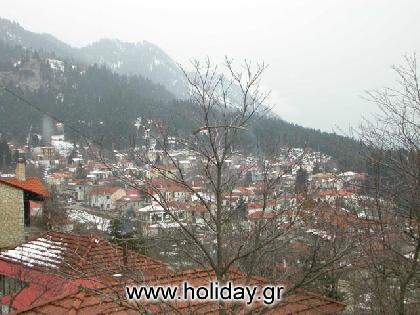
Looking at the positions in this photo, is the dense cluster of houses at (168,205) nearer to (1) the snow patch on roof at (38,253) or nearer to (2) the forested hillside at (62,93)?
(1) the snow patch on roof at (38,253)

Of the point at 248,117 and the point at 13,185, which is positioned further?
the point at 13,185

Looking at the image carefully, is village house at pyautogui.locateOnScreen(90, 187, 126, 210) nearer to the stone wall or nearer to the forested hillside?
the stone wall

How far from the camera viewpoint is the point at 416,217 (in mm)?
6215

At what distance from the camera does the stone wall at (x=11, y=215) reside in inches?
683

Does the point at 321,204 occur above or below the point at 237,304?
above

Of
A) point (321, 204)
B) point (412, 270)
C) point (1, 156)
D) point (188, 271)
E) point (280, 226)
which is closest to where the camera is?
point (280, 226)

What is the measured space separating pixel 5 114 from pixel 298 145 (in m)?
108

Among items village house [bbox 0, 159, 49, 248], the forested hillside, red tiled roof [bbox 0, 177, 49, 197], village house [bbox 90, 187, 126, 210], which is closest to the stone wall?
village house [bbox 0, 159, 49, 248]

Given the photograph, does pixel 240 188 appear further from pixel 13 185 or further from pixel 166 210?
pixel 13 185

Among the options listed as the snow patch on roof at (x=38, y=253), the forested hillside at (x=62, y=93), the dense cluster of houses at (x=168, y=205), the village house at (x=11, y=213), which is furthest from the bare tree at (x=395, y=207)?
the forested hillside at (x=62, y=93)

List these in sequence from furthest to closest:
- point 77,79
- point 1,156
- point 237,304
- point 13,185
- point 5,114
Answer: point 77,79 → point 5,114 → point 1,156 → point 13,185 → point 237,304

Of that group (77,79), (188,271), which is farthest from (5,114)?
(188,271)

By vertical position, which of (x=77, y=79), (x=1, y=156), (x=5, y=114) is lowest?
(x=1, y=156)

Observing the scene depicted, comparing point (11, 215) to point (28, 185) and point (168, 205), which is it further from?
point (168, 205)
